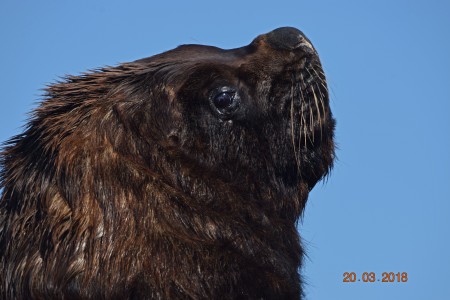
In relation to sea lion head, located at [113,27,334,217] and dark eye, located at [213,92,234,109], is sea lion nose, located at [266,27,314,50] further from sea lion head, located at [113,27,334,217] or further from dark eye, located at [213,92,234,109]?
dark eye, located at [213,92,234,109]

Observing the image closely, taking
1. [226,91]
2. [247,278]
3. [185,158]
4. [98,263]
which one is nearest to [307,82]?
[226,91]

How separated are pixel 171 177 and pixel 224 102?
2.11ft

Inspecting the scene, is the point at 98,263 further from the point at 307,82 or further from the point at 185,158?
the point at 307,82

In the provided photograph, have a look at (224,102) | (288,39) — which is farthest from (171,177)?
(288,39)

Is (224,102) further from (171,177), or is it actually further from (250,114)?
(171,177)

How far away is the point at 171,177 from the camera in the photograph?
6.75m

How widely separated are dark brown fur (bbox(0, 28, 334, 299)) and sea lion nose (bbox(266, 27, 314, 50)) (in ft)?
0.04

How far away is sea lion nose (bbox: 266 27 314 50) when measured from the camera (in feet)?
23.7

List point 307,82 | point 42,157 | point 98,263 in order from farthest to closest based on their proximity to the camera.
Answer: point 307,82 < point 42,157 < point 98,263

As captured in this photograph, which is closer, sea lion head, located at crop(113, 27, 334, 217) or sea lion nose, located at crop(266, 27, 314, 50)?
sea lion head, located at crop(113, 27, 334, 217)

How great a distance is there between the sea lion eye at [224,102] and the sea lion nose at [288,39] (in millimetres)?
546

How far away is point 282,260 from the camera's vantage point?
267 inches

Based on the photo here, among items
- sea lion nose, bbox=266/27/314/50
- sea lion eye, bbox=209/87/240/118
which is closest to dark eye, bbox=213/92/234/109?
sea lion eye, bbox=209/87/240/118

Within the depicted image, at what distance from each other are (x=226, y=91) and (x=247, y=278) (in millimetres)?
1320
